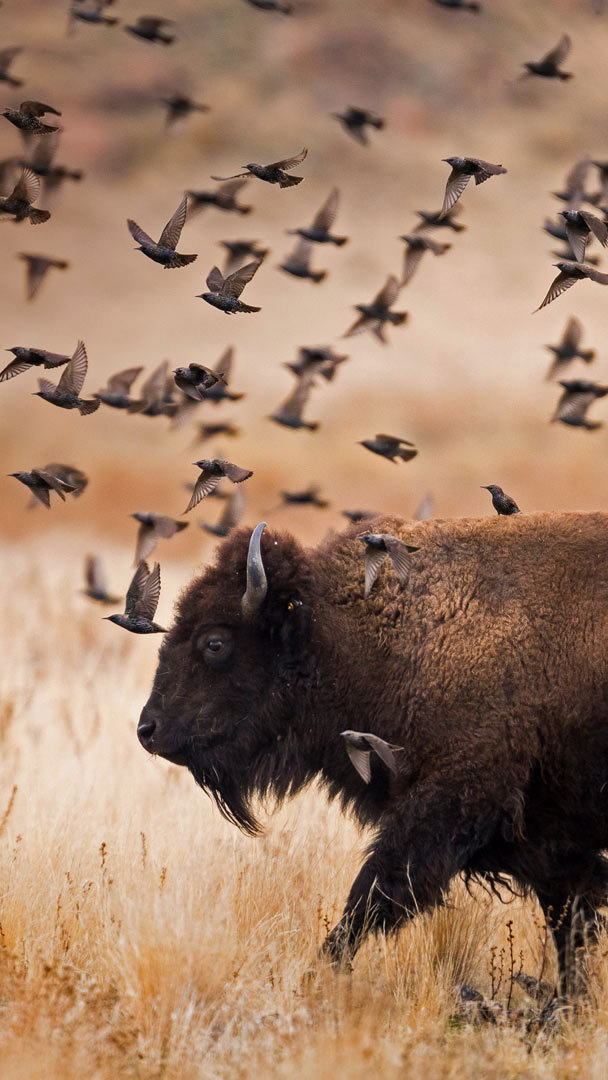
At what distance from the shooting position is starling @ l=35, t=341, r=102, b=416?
5.75 meters

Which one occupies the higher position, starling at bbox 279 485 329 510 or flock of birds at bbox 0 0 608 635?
flock of birds at bbox 0 0 608 635

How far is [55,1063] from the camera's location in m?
3.67

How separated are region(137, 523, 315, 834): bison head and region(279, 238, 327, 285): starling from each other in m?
2.76

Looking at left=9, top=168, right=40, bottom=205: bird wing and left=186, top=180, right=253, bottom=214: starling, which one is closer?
left=9, top=168, right=40, bottom=205: bird wing

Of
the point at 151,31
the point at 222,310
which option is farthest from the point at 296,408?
the point at 151,31

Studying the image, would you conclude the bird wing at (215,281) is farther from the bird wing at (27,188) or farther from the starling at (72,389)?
the bird wing at (27,188)

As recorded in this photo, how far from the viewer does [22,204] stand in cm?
595

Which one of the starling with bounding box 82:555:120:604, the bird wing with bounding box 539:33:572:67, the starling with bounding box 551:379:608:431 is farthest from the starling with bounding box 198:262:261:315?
the bird wing with bounding box 539:33:572:67

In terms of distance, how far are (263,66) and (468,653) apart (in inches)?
2393

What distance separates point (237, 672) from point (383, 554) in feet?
2.48

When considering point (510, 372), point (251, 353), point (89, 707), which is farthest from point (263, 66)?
point (89, 707)

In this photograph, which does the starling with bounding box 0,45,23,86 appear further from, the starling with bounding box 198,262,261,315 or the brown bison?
the brown bison

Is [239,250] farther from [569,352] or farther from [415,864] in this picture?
[415,864]

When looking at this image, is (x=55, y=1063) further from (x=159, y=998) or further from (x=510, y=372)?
(x=510, y=372)
